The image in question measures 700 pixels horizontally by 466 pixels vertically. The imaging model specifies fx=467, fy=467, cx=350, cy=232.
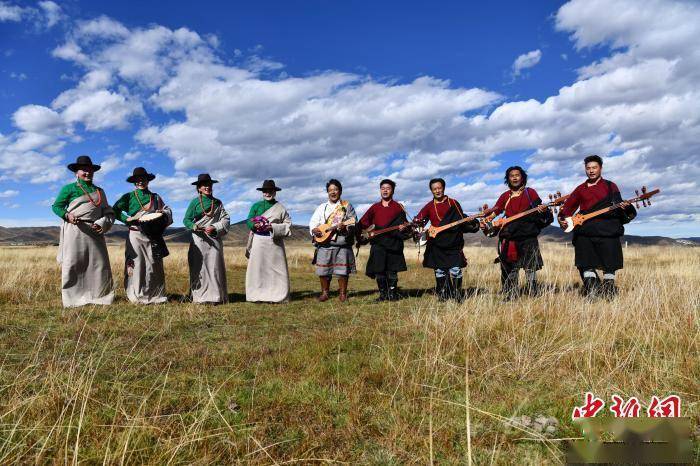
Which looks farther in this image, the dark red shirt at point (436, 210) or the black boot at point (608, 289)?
the dark red shirt at point (436, 210)

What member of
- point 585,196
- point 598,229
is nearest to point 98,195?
point 585,196

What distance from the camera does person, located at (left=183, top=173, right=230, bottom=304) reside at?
8.74 m

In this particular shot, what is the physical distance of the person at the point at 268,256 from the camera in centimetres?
918

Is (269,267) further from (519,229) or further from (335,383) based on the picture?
(335,383)

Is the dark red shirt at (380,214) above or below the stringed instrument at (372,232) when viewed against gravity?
above

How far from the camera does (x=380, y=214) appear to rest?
9.41 m

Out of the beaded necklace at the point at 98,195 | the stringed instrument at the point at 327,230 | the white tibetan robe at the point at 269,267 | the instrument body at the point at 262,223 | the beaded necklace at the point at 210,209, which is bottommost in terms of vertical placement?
the white tibetan robe at the point at 269,267

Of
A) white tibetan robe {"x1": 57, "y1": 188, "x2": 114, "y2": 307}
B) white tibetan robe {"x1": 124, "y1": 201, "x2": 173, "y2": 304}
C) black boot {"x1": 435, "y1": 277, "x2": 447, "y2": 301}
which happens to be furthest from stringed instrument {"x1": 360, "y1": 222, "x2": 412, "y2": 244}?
white tibetan robe {"x1": 57, "y1": 188, "x2": 114, "y2": 307}

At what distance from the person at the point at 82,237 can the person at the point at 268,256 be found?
8.28 ft

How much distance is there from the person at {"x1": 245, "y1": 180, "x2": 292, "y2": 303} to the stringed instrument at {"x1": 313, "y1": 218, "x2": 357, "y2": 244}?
0.60m

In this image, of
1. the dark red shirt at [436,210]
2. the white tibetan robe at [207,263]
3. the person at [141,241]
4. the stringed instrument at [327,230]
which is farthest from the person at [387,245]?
the person at [141,241]

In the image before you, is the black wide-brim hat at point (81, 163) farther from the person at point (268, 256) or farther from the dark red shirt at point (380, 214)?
the dark red shirt at point (380, 214)

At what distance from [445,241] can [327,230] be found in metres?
2.34

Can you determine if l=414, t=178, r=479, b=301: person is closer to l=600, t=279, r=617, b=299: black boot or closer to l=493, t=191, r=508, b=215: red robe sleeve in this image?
l=493, t=191, r=508, b=215: red robe sleeve
